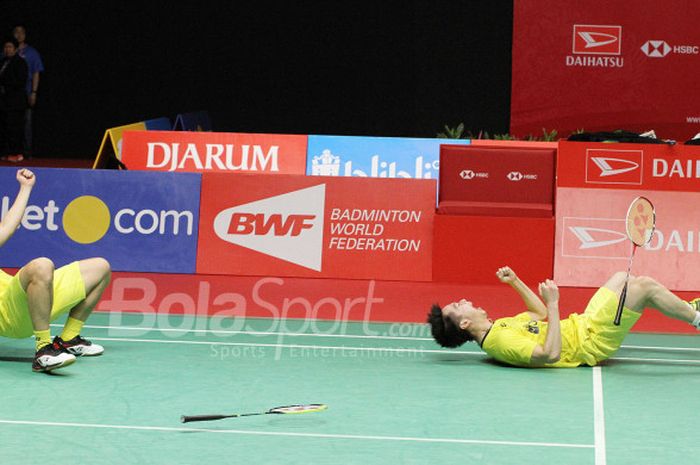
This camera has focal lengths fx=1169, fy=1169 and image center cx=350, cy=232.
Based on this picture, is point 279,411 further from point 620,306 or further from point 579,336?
point 620,306

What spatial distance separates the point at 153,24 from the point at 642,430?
551 inches

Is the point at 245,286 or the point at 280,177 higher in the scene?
the point at 280,177

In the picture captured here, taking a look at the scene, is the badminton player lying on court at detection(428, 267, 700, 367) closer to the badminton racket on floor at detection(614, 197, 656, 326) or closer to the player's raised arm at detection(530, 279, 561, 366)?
the player's raised arm at detection(530, 279, 561, 366)

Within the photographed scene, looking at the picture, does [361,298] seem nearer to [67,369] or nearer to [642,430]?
[67,369]

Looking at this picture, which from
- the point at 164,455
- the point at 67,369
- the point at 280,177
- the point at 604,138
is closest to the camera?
the point at 164,455

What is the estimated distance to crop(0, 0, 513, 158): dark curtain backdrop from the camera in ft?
57.4

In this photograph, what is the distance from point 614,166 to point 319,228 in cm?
257

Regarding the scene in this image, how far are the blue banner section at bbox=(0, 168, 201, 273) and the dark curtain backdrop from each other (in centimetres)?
809

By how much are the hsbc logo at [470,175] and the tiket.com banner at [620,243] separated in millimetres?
758

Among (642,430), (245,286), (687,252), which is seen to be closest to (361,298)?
(245,286)

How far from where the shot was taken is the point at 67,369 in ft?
21.9

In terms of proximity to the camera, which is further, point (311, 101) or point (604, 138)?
point (311, 101)

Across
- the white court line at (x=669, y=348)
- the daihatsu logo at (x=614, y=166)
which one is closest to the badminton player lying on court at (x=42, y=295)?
the white court line at (x=669, y=348)

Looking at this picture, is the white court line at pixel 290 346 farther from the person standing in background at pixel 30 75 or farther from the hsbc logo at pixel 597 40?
the person standing in background at pixel 30 75
